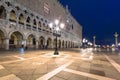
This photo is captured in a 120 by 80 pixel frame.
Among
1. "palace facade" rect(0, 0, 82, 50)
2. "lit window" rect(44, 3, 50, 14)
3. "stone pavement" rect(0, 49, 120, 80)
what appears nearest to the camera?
"stone pavement" rect(0, 49, 120, 80)

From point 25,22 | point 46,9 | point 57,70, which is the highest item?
point 46,9

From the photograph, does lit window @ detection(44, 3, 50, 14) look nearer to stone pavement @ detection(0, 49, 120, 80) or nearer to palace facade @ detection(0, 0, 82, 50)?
palace facade @ detection(0, 0, 82, 50)

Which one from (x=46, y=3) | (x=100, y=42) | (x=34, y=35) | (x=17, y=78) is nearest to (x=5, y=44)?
(x=34, y=35)

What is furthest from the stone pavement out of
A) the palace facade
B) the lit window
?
the lit window

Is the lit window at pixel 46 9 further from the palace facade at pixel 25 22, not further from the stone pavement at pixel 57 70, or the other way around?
the stone pavement at pixel 57 70

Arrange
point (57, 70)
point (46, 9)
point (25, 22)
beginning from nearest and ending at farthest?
point (57, 70), point (25, 22), point (46, 9)

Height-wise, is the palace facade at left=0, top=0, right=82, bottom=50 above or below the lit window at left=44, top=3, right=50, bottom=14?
below

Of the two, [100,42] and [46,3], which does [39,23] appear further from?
[100,42]

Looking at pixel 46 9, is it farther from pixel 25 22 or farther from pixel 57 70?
pixel 57 70

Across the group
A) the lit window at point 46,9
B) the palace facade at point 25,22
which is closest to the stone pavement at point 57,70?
the palace facade at point 25,22

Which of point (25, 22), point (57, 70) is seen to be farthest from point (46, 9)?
point (57, 70)

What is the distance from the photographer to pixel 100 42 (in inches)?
6644

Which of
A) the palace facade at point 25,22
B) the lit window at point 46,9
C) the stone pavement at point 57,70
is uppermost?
the lit window at point 46,9

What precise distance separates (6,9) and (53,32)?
2097 cm
